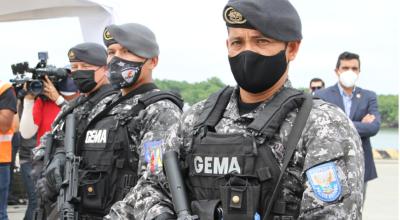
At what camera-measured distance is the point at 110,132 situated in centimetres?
329

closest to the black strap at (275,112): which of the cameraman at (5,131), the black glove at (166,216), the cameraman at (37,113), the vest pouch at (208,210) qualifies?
the vest pouch at (208,210)

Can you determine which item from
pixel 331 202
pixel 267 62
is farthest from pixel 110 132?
pixel 331 202

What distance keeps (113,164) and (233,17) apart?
1.45 m

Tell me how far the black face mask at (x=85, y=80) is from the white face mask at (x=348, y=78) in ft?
6.96

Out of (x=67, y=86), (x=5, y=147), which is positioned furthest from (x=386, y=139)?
(x=67, y=86)

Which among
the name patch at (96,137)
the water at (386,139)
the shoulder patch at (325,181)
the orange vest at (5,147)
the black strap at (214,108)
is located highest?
the black strap at (214,108)

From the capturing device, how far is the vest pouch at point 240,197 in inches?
74.6

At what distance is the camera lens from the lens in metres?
4.71

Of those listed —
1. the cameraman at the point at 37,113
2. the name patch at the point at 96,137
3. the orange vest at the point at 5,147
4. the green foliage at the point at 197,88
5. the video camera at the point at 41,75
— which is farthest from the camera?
the green foliage at the point at 197,88

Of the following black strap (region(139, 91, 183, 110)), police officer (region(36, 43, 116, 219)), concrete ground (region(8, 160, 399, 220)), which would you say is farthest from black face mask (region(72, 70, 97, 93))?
concrete ground (region(8, 160, 399, 220))

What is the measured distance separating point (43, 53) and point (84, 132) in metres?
1.57

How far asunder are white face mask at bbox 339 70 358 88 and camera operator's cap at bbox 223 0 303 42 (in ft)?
10.1

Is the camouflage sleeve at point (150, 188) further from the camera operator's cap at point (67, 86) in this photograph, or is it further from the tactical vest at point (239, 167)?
the camera operator's cap at point (67, 86)

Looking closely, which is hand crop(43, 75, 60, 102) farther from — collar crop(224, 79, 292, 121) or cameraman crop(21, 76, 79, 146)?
collar crop(224, 79, 292, 121)
